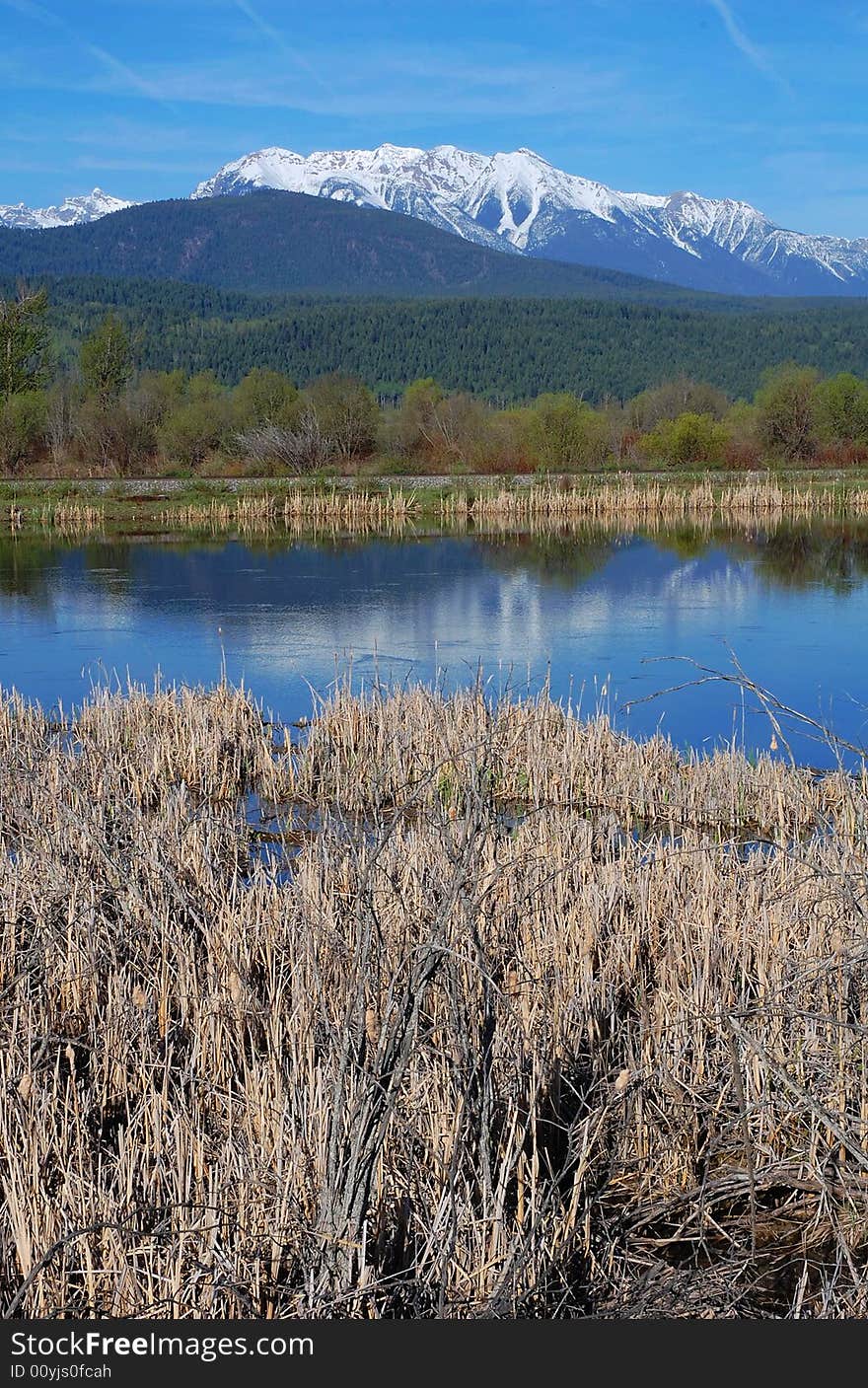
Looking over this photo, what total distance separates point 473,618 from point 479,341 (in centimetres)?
11786

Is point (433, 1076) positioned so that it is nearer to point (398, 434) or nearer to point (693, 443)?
point (693, 443)

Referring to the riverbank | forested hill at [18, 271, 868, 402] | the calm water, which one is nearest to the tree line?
the riverbank

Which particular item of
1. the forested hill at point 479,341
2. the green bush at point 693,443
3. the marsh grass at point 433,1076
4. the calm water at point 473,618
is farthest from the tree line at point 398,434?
the forested hill at point 479,341

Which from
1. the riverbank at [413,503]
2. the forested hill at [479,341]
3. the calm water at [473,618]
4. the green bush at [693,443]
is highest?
the forested hill at [479,341]

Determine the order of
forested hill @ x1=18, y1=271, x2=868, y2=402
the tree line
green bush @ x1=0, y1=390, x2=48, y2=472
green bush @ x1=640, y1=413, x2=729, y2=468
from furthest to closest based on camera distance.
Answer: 1. forested hill @ x1=18, y1=271, x2=868, y2=402
2. green bush @ x1=640, y1=413, x2=729, y2=468
3. green bush @ x1=0, y1=390, x2=48, y2=472
4. the tree line

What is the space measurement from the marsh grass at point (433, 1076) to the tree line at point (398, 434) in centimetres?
4286

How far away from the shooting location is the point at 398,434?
5562cm

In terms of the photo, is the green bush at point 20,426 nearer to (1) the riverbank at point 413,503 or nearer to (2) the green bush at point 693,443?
(1) the riverbank at point 413,503

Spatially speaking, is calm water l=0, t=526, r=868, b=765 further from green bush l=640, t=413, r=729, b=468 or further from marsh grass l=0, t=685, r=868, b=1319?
green bush l=640, t=413, r=729, b=468

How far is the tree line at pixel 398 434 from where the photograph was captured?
167ft

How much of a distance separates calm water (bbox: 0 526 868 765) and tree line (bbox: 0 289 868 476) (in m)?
20.8

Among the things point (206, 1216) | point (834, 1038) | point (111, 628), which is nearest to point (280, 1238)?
point (206, 1216)

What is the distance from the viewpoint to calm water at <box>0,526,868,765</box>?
13742 millimetres

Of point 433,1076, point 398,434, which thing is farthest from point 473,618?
point 398,434
